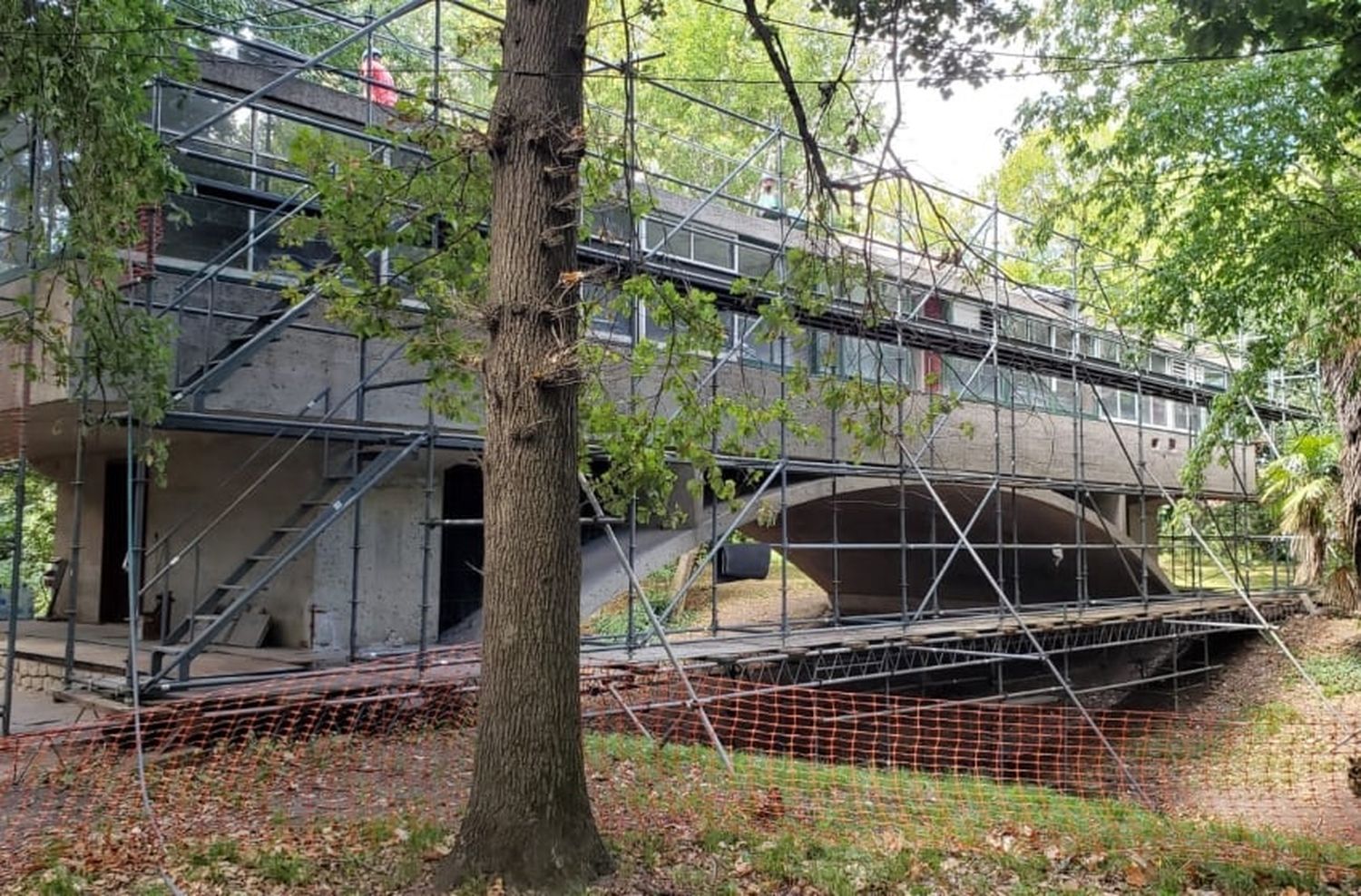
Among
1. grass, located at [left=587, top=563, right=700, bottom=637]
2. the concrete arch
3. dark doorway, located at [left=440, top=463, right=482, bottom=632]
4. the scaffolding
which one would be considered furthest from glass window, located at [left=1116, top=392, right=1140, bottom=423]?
dark doorway, located at [left=440, top=463, right=482, bottom=632]

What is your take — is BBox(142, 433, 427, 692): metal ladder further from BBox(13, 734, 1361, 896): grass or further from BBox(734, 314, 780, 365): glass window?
BBox(734, 314, 780, 365): glass window

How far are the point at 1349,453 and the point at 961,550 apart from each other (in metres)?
6.82

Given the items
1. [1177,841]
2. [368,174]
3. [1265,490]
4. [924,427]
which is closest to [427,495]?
[368,174]

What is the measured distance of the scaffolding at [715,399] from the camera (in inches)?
337

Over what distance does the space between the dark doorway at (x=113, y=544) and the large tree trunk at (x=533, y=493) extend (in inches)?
397

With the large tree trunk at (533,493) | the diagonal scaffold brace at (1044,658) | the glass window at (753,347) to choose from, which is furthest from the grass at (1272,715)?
the large tree trunk at (533,493)

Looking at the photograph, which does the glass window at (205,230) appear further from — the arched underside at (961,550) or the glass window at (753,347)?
the arched underside at (961,550)

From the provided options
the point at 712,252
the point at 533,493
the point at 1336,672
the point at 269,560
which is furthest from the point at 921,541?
the point at 533,493

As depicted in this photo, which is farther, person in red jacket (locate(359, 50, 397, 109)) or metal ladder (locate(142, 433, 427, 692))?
person in red jacket (locate(359, 50, 397, 109))

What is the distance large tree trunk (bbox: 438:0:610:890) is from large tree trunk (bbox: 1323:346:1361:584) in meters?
16.1

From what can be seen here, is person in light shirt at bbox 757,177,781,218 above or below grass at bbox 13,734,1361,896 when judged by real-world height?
above

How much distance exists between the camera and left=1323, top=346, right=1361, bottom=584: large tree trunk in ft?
59.1

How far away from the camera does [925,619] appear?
634 inches

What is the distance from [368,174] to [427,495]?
3.63m
